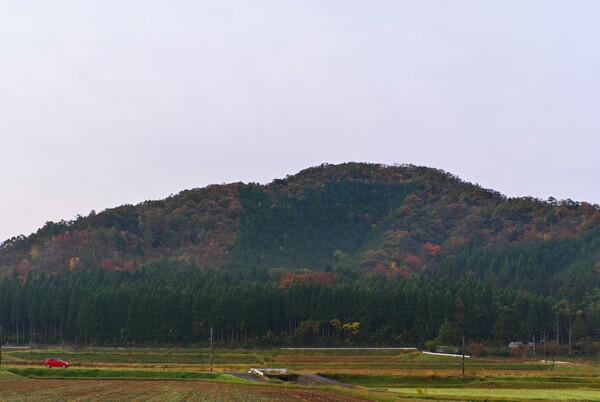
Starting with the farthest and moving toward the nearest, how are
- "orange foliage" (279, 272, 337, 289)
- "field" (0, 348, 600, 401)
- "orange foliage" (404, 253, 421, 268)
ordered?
1. "orange foliage" (404, 253, 421, 268)
2. "orange foliage" (279, 272, 337, 289)
3. "field" (0, 348, 600, 401)

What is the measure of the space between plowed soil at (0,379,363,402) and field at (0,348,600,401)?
2.2 inches

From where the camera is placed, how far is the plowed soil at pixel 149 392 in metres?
43.4

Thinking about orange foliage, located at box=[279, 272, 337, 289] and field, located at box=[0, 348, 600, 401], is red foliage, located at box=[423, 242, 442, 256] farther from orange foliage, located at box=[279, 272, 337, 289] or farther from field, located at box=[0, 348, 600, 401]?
field, located at box=[0, 348, 600, 401]

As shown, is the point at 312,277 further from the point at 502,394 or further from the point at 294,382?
the point at 502,394

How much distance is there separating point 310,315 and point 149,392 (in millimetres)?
66590

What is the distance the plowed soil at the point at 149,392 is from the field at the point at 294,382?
55 millimetres

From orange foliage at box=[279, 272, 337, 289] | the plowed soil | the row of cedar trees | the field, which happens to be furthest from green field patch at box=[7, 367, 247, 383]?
orange foliage at box=[279, 272, 337, 289]

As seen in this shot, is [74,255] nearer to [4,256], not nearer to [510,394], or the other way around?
[4,256]

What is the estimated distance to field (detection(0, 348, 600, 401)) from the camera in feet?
159

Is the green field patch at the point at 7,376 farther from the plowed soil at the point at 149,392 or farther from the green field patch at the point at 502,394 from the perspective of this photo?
the green field patch at the point at 502,394

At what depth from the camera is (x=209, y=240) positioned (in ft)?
648

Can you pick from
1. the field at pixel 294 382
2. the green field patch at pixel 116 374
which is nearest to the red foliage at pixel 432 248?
the field at pixel 294 382

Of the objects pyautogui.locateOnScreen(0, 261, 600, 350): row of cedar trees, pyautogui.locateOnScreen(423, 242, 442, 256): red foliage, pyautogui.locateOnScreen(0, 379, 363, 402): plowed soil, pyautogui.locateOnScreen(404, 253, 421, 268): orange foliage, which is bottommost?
pyautogui.locateOnScreen(0, 379, 363, 402): plowed soil

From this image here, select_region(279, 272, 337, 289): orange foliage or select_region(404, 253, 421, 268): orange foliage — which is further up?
select_region(404, 253, 421, 268): orange foliage
